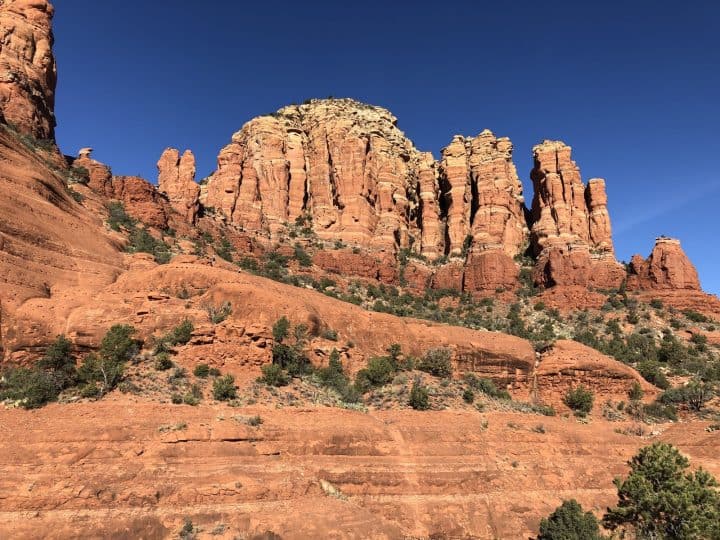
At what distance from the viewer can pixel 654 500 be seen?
1950 cm

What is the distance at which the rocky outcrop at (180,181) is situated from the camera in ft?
188

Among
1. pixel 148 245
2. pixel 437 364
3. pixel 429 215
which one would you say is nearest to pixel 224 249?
pixel 148 245

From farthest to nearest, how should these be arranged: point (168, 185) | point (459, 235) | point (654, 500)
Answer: point (459, 235)
point (168, 185)
point (654, 500)

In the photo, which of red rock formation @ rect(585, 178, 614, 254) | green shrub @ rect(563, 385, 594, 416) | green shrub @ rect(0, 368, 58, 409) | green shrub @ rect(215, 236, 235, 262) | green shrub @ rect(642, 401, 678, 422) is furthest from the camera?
red rock formation @ rect(585, 178, 614, 254)

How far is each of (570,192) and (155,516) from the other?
68061 mm

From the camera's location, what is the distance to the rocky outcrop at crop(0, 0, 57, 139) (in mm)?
46094

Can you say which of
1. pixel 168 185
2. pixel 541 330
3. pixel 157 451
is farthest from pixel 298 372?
pixel 168 185

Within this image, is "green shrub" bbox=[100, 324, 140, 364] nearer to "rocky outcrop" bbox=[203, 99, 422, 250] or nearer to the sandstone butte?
the sandstone butte

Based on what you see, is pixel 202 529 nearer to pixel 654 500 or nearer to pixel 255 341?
pixel 255 341

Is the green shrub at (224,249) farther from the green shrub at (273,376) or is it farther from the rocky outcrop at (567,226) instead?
the rocky outcrop at (567,226)

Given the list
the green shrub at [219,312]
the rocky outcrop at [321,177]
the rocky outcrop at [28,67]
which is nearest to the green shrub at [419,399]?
the green shrub at [219,312]

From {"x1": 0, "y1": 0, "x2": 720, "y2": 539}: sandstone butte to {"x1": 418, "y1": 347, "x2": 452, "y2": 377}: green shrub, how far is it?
3.98ft

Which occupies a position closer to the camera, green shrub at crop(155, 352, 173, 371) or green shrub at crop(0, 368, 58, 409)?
green shrub at crop(0, 368, 58, 409)

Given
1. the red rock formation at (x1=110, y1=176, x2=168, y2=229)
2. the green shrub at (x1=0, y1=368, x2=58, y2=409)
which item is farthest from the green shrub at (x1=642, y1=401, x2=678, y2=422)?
the red rock formation at (x1=110, y1=176, x2=168, y2=229)
